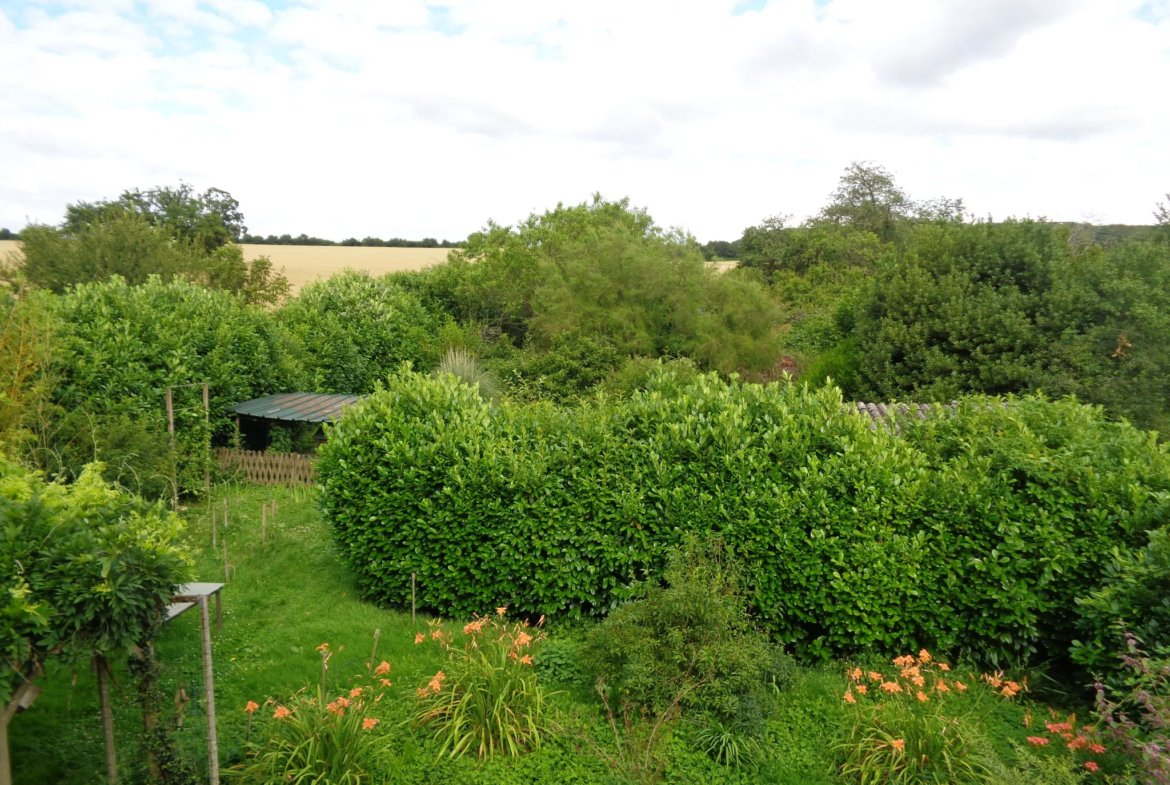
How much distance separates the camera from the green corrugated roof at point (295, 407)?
12291mm

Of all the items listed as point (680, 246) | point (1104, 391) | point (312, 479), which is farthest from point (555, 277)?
point (1104, 391)

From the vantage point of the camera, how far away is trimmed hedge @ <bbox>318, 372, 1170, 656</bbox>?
5602 mm

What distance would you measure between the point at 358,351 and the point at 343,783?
18685mm

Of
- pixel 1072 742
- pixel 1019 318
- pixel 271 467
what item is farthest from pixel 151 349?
pixel 1019 318

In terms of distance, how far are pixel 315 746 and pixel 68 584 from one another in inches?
67.1

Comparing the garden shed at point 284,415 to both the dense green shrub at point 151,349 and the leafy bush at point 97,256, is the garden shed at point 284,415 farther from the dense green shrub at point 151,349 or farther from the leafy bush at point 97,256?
the leafy bush at point 97,256

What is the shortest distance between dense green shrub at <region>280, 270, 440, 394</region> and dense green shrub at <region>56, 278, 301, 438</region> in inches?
197

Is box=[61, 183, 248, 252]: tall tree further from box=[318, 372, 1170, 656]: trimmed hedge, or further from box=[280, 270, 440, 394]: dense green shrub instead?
box=[318, 372, 1170, 656]: trimmed hedge

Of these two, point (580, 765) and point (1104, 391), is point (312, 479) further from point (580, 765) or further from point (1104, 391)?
point (1104, 391)

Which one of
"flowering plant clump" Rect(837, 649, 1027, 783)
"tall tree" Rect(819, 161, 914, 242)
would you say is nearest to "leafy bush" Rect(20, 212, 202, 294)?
"flowering plant clump" Rect(837, 649, 1027, 783)

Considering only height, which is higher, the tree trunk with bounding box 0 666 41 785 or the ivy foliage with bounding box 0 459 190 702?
the ivy foliage with bounding box 0 459 190 702

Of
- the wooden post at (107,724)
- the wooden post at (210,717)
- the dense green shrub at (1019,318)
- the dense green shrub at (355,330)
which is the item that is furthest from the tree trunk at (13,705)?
the dense green shrub at (355,330)

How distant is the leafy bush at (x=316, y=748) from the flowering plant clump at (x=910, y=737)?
301 cm

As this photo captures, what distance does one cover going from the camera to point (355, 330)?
70.9 ft
